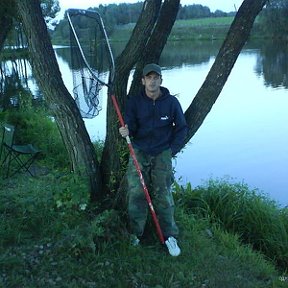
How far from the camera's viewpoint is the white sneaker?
14.7 feet

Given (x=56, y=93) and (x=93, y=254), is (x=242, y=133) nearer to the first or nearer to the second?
(x=56, y=93)

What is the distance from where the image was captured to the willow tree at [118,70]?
4.85m

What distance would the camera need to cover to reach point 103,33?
18.2 feet

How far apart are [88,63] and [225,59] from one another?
156 cm

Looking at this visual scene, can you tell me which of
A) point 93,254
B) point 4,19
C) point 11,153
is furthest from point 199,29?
point 93,254

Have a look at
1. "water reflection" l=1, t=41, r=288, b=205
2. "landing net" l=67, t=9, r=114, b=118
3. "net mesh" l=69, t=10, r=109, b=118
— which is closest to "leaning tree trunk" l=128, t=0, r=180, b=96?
"landing net" l=67, t=9, r=114, b=118

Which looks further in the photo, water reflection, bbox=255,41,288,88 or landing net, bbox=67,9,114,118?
water reflection, bbox=255,41,288,88

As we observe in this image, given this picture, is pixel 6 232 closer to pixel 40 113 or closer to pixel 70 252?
pixel 70 252

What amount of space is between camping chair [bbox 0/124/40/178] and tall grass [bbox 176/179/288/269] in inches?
97.6

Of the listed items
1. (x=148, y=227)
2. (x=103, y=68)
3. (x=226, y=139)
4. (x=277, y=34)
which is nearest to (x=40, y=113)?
(x=226, y=139)

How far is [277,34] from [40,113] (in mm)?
30656

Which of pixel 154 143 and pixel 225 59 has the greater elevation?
pixel 225 59

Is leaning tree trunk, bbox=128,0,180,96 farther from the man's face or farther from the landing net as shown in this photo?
the man's face

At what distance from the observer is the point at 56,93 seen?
195 inches
